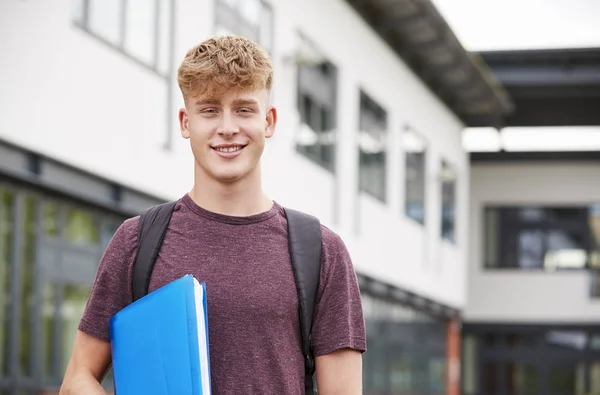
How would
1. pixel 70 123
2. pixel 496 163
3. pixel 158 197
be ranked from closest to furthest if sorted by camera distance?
1. pixel 70 123
2. pixel 158 197
3. pixel 496 163

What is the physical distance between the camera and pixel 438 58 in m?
25.5

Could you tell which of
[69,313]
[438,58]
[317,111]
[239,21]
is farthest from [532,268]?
[69,313]

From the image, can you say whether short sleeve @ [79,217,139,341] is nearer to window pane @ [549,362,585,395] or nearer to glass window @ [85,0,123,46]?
glass window @ [85,0,123,46]

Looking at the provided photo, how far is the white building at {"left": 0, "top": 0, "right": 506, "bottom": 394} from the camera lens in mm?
11062

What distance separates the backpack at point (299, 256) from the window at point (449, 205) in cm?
2575

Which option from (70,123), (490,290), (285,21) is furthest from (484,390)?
(70,123)

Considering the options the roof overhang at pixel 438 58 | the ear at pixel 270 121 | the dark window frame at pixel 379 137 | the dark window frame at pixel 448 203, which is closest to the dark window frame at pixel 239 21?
the roof overhang at pixel 438 58

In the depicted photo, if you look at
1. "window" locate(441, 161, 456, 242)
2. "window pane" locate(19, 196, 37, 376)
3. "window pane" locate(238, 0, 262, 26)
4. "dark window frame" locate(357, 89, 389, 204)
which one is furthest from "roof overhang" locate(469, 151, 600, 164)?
"window pane" locate(19, 196, 37, 376)

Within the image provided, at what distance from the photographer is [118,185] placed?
500 inches

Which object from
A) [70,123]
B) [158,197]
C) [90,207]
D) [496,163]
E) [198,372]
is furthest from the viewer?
[496,163]

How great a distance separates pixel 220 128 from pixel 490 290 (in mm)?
31568

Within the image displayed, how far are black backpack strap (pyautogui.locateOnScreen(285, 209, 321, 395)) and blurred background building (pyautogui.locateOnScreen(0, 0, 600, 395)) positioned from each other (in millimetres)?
7848

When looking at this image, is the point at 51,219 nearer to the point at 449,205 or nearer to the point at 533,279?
the point at 449,205

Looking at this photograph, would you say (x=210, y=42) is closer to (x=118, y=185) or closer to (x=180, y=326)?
(x=180, y=326)
